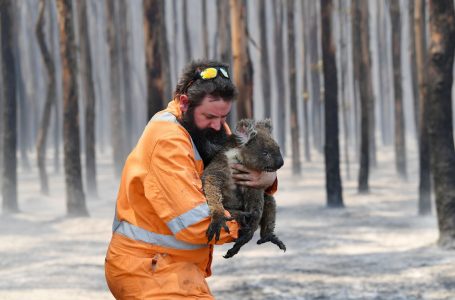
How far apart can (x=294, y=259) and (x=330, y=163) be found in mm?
6636

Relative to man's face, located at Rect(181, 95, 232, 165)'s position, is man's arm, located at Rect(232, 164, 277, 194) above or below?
below

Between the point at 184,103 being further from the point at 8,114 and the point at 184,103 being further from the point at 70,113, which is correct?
the point at 8,114

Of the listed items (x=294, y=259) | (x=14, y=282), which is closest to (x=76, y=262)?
(x=14, y=282)

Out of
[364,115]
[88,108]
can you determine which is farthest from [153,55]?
[364,115]

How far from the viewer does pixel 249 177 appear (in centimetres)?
305

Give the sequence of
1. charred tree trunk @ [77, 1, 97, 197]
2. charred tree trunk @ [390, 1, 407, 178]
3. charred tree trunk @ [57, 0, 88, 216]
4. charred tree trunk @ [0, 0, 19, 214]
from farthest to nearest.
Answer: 1. charred tree trunk @ [390, 1, 407, 178]
2. charred tree trunk @ [77, 1, 97, 197]
3. charred tree trunk @ [0, 0, 19, 214]
4. charred tree trunk @ [57, 0, 88, 216]

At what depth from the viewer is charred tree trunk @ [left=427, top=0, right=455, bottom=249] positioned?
10.4 meters

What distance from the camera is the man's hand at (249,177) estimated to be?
3.04 metres

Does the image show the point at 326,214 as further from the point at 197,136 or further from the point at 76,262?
the point at 197,136

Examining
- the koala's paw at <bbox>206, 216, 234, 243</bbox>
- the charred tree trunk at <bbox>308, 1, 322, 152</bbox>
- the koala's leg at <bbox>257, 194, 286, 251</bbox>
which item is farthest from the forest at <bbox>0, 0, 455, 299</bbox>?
the charred tree trunk at <bbox>308, 1, 322, 152</bbox>

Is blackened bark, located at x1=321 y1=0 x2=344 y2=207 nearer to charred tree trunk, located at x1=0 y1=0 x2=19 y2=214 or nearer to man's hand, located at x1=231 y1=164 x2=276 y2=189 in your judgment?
charred tree trunk, located at x1=0 y1=0 x2=19 y2=214

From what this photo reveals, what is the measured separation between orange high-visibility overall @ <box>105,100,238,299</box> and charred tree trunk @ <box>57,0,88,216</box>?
12.8 metres

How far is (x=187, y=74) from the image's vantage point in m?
3.03

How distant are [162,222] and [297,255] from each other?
311 inches
